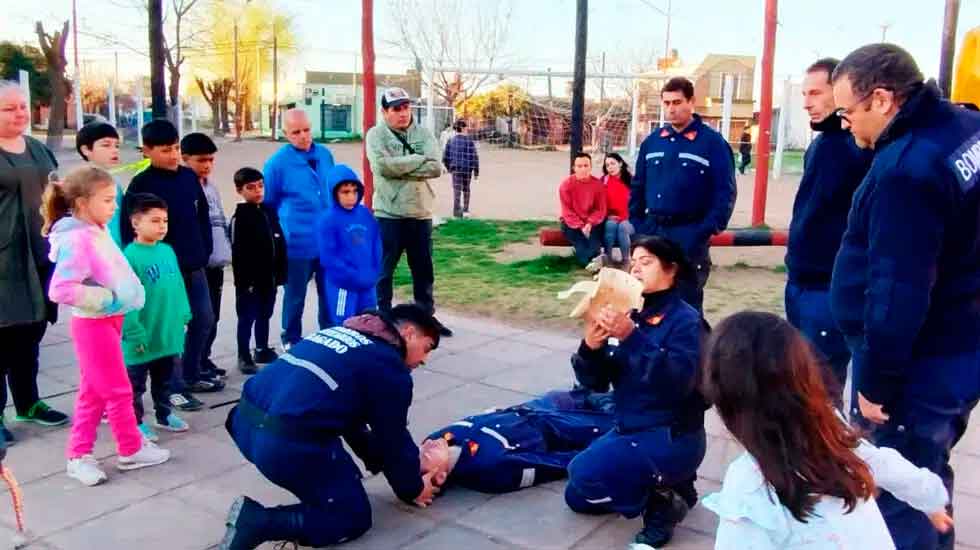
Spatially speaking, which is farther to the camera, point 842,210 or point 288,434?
point 842,210

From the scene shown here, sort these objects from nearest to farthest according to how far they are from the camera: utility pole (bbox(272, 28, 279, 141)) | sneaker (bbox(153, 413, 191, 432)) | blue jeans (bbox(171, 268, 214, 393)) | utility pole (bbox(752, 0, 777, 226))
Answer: sneaker (bbox(153, 413, 191, 432)), blue jeans (bbox(171, 268, 214, 393)), utility pole (bbox(752, 0, 777, 226)), utility pole (bbox(272, 28, 279, 141))

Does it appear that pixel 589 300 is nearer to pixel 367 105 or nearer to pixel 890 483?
pixel 890 483

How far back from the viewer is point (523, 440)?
4102 millimetres

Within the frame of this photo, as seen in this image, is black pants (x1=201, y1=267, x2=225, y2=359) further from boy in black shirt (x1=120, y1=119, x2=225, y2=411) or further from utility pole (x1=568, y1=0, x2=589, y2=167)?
utility pole (x1=568, y1=0, x2=589, y2=167)

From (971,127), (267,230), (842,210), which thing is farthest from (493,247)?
(971,127)

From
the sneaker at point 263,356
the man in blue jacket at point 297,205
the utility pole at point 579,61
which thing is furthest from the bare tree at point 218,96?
the sneaker at point 263,356

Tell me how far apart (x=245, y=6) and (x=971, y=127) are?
58.0m

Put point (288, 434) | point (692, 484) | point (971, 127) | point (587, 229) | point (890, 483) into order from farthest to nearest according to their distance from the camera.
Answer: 1. point (587, 229)
2. point (692, 484)
3. point (288, 434)
4. point (971, 127)
5. point (890, 483)

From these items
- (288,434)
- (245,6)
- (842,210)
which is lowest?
(288,434)

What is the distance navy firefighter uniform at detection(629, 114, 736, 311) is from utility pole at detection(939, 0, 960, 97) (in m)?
6.27

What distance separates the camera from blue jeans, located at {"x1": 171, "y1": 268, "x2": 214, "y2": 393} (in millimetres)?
5043

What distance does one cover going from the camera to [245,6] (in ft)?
183

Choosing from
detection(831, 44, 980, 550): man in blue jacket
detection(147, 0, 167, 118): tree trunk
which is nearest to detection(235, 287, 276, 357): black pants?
detection(147, 0, 167, 118): tree trunk

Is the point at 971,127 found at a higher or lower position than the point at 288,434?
higher
